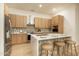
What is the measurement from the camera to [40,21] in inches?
298

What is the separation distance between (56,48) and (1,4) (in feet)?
9.23

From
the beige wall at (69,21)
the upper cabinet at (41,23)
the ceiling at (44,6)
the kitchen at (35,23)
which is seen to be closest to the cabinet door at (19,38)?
the kitchen at (35,23)

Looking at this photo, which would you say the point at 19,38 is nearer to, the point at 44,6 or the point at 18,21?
the point at 18,21

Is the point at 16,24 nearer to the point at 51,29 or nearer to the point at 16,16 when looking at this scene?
the point at 16,16

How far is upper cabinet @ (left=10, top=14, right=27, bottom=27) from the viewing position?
6.69 metres

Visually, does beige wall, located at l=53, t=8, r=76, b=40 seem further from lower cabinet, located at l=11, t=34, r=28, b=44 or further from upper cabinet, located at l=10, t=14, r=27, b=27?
upper cabinet, located at l=10, t=14, r=27, b=27

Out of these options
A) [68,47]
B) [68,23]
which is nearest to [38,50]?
[68,47]

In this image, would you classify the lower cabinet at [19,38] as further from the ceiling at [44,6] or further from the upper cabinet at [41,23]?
the ceiling at [44,6]

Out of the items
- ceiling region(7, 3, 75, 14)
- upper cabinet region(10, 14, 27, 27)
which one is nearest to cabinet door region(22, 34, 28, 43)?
upper cabinet region(10, 14, 27, 27)

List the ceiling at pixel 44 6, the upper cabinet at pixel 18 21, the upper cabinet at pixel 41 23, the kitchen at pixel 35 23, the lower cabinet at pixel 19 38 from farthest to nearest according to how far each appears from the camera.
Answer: the upper cabinet at pixel 41 23 < the upper cabinet at pixel 18 21 < the lower cabinet at pixel 19 38 < the kitchen at pixel 35 23 < the ceiling at pixel 44 6

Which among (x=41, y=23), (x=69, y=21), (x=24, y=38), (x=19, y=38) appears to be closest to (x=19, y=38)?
(x=19, y=38)

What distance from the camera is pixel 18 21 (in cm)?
696

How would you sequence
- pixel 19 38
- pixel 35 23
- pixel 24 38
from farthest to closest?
pixel 35 23 < pixel 24 38 < pixel 19 38

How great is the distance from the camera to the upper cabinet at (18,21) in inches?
263
